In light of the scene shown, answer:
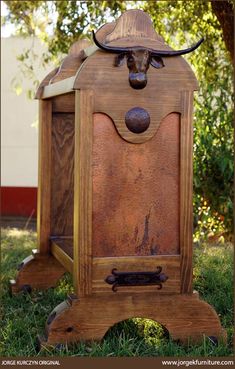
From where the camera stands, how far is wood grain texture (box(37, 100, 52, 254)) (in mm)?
3629

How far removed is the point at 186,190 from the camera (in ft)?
8.64

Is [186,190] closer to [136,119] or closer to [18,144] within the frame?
[136,119]

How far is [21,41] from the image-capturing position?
8508 millimetres

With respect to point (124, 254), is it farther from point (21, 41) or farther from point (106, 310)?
point (21, 41)

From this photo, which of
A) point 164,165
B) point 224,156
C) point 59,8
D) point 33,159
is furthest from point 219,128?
point 33,159

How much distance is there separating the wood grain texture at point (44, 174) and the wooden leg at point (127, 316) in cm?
109

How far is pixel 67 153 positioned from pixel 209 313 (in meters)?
1.43

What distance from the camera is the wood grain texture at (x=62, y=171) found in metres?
3.67

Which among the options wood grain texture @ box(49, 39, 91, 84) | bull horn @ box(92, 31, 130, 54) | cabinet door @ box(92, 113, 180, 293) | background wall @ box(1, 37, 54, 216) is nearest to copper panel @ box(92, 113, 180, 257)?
cabinet door @ box(92, 113, 180, 293)

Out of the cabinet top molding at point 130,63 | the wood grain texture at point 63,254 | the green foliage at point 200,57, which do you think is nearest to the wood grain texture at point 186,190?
the cabinet top molding at point 130,63

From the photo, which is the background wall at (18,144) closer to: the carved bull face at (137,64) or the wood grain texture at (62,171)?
the wood grain texture at (62,171)

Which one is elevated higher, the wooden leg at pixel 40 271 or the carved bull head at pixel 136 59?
the carved bull head at pixel 136 59

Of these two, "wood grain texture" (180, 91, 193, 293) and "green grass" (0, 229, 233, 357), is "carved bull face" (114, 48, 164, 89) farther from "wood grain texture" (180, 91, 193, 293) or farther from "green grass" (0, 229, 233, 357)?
"green grass" (0, 229, 233, 357)

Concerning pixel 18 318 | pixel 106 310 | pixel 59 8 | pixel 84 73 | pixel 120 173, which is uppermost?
pixel 59 8
